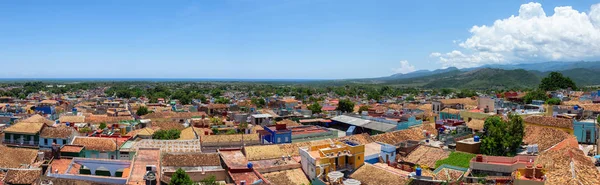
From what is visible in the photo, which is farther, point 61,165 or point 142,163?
point 61,165

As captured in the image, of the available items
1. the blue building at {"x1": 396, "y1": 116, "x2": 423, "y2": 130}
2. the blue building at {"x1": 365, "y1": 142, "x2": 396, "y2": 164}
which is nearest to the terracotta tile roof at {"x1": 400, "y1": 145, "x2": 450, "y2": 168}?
the blue building at {"x1": 365, "y1": 142, "x2": 396, "y2": 164}

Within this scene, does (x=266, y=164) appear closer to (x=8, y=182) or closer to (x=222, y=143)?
(x=222, y=143)

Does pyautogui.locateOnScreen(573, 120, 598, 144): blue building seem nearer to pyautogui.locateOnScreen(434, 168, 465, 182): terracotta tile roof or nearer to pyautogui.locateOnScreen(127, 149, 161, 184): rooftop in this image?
pyautogui.locateOnScreen(434, 168, 465, 182): terracotta tile roof

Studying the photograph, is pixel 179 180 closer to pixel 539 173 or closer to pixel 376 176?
pixel 376 176

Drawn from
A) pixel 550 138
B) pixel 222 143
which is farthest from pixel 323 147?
pixel 550 138

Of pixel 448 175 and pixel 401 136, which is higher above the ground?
pixel 401 136

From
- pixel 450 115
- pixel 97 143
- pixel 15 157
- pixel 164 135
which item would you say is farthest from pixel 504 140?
pixel 15 157

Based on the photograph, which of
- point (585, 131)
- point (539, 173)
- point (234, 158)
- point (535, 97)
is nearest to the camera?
point (539, 173)
